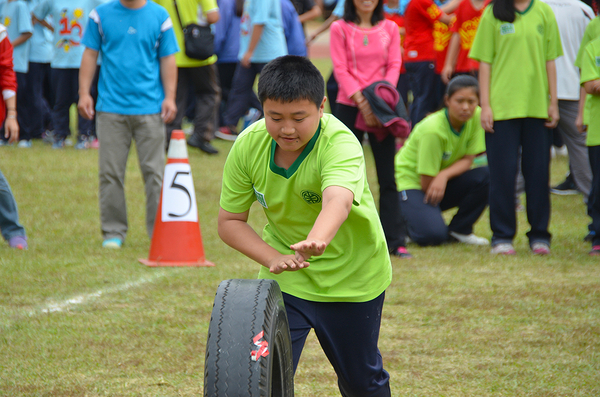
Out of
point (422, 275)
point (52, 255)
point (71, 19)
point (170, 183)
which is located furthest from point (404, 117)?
point (71, 19)

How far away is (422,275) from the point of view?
5207mm

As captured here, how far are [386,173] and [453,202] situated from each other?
1.28 metres

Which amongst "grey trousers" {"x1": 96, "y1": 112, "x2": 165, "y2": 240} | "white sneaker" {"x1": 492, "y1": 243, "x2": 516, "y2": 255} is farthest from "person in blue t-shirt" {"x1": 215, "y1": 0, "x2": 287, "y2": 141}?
"white sneaker" {"x1": 492, "y1": 243, "x2": 516, "y2": 255}

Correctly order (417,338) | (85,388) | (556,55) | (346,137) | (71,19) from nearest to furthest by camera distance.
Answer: (346,137)
(85,388)
(417,338)
(556,55)
(71,19)

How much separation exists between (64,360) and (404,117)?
2969 mm

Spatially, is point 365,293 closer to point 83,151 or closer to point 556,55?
point 556,55

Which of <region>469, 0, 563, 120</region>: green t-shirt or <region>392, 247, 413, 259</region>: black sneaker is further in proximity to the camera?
<region>392, 247, 413, 259</region>: black sneaker

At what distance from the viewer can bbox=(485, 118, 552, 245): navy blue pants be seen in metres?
5.66

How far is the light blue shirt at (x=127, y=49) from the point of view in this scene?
5770 millimetres

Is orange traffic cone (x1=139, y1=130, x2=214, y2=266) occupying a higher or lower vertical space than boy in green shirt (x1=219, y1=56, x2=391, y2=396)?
lower

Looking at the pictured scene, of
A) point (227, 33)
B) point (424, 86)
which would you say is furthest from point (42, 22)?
point (424, 86)

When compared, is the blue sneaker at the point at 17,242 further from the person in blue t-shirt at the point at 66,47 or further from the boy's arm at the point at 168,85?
the person in blue t-shirt at the point at 66,47

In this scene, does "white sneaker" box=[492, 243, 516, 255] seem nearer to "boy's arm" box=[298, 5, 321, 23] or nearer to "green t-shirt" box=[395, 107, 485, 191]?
"green t-shirt" box=[395, 107, 485, 191]

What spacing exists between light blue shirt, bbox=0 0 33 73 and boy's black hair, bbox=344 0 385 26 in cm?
541
